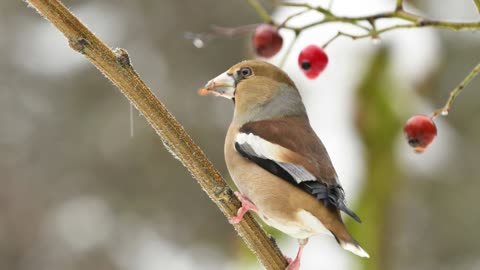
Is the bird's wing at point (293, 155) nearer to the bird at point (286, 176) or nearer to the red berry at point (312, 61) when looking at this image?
the bird at point (286, 176)

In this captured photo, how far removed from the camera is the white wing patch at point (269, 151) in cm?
151

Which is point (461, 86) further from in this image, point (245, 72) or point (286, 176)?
point (245, 72)

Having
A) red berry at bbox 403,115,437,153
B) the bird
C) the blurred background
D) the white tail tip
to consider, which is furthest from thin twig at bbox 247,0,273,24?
the blurred background

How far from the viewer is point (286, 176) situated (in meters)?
1.55

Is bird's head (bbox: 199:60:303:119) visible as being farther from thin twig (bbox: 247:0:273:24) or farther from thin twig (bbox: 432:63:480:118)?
thin twig (bbox: 432:63:480:118)

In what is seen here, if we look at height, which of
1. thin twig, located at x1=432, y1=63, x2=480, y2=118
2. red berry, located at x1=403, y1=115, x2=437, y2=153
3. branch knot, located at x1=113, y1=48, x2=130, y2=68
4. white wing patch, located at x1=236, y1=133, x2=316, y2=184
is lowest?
red berry, located at x1=403, y1=115, x2=437, y2=153

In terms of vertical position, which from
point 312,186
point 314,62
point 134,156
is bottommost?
point 312,186

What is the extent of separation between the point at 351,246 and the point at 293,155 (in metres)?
0.28

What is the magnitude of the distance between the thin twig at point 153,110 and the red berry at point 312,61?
0.35 m

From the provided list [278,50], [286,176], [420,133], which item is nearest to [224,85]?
[278,50]

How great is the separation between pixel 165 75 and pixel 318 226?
3729mm

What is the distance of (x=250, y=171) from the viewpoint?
160 centimetres

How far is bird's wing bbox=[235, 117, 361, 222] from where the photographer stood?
4.85ft

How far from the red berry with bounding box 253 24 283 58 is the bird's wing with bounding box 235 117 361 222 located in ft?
0.57
